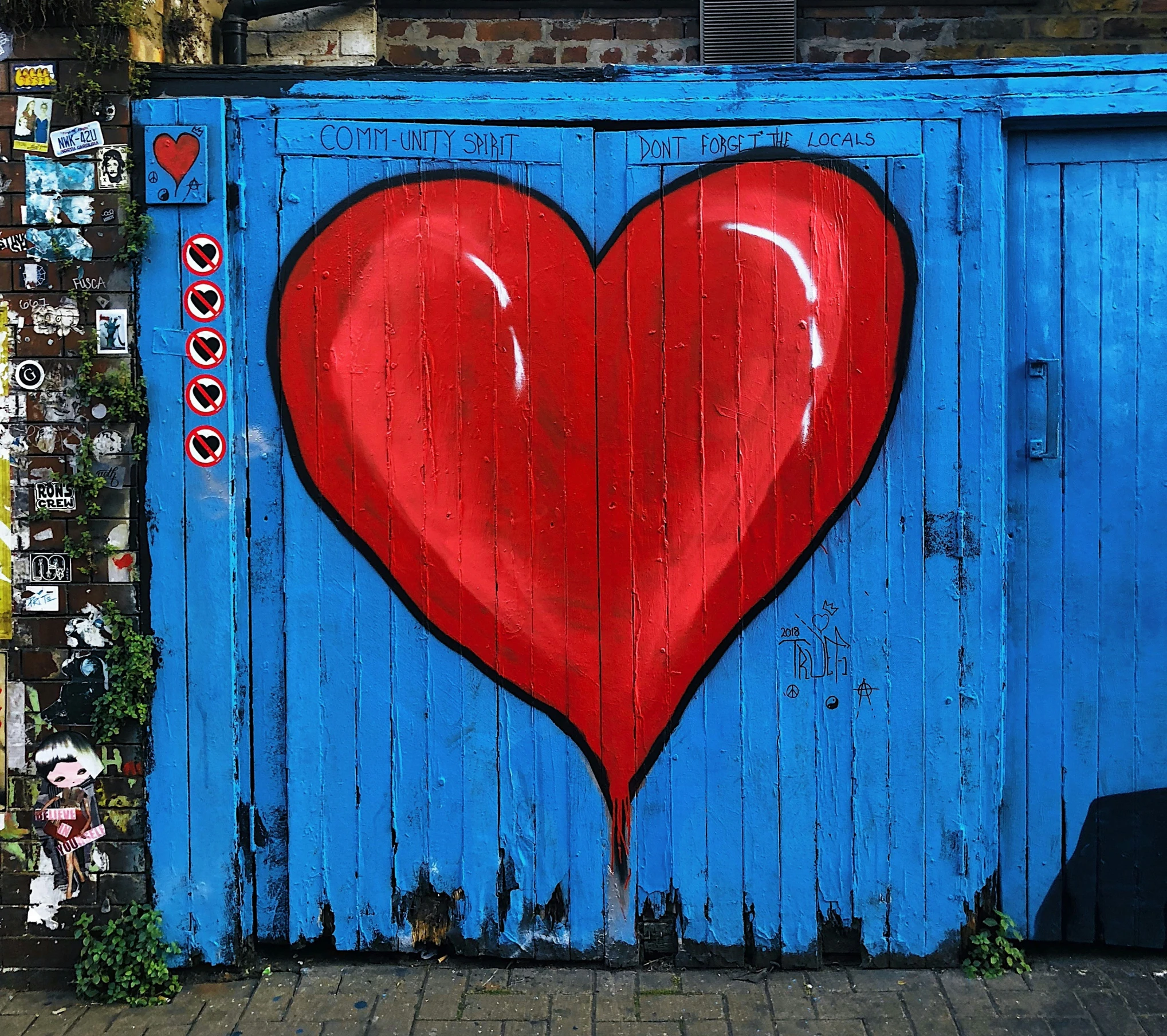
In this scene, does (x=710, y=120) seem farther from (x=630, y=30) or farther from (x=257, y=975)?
(x=257, y=975)

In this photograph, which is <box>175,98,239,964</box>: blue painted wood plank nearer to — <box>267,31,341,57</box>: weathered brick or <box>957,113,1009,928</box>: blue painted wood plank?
<box>267,31,341,57</box>: weathered brick

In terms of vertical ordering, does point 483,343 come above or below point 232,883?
above

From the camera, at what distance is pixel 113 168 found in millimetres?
2762

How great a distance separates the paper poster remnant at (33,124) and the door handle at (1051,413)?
3098mm

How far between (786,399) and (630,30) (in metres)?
1.58

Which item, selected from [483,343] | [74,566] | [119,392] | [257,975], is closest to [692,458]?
[483,343]

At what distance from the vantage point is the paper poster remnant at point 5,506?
280 centimetres

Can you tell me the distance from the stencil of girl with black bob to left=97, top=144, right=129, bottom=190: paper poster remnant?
1.69m

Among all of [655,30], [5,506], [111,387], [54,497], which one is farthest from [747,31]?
[5,506]

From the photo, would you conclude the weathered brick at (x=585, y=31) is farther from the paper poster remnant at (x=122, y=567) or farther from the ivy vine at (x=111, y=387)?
the paper poster remnant at (x=122, y=567)

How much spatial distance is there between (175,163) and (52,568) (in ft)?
4.26

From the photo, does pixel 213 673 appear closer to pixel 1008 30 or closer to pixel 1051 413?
pixel 1051 413

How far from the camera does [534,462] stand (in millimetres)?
2828

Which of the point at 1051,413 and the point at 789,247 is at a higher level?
the point at 789,247
